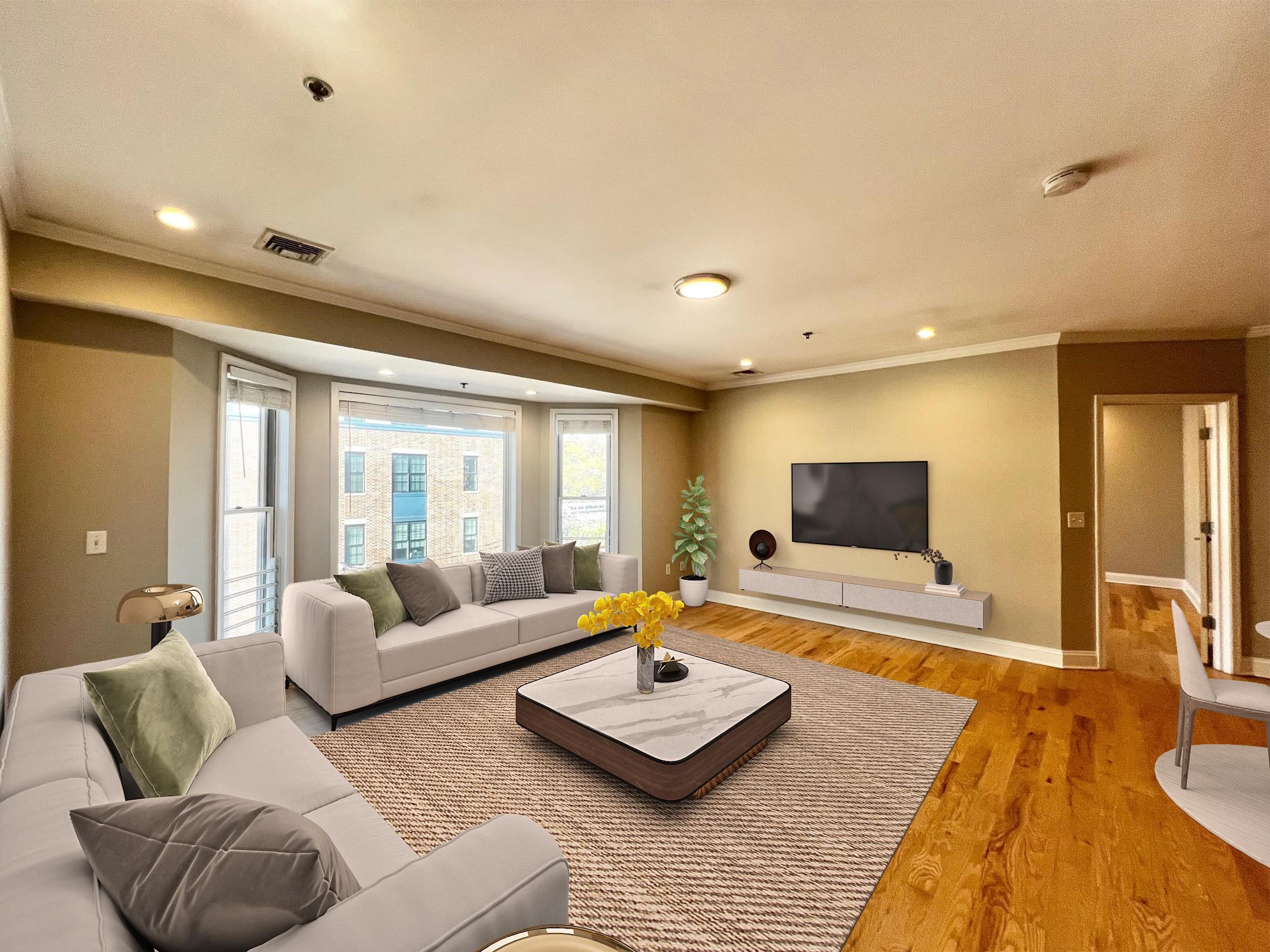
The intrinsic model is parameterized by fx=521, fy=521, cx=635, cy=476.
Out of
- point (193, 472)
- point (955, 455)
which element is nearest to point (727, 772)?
point (193, 472)

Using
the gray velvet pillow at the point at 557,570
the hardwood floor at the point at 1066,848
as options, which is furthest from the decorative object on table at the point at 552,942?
the gray velvet pillow at the point at 557,570

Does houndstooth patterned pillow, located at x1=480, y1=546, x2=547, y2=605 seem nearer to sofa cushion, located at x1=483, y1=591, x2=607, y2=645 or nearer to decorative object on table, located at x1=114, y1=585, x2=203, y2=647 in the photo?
sofa cushion, located at x1=483, y1=591, x2=607, y2=645

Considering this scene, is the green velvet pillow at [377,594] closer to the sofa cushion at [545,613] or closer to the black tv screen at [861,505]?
the sofa cushion at [545,613]

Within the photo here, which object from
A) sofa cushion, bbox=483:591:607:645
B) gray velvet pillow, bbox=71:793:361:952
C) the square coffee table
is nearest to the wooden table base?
the square coffee table

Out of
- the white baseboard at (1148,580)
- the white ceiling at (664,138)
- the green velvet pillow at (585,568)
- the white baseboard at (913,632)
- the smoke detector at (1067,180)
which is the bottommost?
the white baseboard at (913,632)

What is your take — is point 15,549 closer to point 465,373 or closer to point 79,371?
point 79,371

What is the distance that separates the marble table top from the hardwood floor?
84 cm

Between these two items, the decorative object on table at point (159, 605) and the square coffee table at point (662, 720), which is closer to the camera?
the decorative object on table at point (159, 605)

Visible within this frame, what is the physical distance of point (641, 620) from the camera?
277cm

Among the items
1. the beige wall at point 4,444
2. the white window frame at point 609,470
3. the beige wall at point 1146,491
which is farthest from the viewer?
the beige wall at point 1146,491

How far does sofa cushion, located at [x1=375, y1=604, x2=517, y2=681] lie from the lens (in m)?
3.25

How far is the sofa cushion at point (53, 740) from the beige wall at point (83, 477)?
113 centimetres

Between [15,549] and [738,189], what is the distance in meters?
3.65

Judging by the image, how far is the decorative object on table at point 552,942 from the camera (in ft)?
1.82
